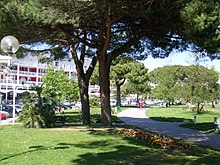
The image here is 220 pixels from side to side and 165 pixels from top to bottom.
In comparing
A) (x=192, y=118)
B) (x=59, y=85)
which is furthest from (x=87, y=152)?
(x=59, y=85)

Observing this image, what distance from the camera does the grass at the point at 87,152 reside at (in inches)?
336

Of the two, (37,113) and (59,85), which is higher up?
(59,85)

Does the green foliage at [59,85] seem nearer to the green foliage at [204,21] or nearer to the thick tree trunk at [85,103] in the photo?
the thick tree trunk at [85,103]

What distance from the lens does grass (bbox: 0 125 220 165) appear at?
8.53 meters

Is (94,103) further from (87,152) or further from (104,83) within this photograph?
(87,152)

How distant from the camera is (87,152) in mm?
9672

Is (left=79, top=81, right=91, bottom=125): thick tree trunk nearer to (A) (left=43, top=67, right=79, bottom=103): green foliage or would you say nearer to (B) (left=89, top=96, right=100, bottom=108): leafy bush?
(A) (left=43, top=67, right=79, bottom=103): green foliage

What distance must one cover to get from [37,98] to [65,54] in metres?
4.91

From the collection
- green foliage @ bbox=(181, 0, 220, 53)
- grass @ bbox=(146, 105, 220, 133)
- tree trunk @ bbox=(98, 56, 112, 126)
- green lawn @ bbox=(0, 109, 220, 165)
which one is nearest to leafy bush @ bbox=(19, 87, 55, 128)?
tree trunk @ bbox=(98, 56, 112, 126)

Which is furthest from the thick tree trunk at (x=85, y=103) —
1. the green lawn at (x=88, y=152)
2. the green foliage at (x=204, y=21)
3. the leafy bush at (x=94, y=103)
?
the leafy bush at (x=94, y=103)

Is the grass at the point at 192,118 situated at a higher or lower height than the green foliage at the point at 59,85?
lower

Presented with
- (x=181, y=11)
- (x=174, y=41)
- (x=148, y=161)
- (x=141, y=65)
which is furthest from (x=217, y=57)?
(x=141, y=65)

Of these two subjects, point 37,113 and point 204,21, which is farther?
point 37,113

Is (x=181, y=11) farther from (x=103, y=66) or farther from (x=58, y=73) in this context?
(x=58, y=73)
